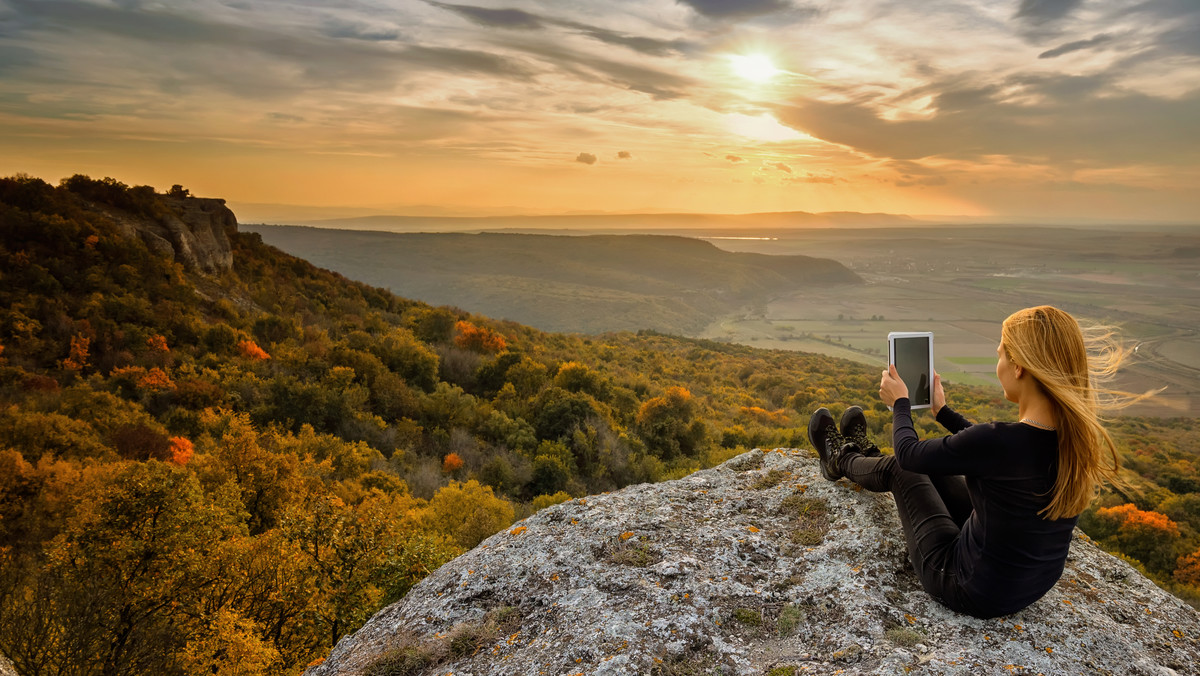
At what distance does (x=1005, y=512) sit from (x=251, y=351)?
30.4 m

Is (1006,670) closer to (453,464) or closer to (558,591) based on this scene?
(558,591)

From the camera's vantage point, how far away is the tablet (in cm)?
448

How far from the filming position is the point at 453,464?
20812 mm

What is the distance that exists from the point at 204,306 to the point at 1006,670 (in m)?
36.4

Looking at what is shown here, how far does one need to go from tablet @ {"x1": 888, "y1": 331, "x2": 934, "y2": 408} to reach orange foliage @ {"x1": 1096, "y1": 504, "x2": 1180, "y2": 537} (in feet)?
84.2

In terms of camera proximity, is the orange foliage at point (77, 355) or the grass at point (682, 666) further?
the orange foliage at point (77, 355)

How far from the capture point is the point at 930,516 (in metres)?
4.02

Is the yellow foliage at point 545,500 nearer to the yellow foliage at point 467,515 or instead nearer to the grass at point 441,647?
the yellow foliage at point 467,515

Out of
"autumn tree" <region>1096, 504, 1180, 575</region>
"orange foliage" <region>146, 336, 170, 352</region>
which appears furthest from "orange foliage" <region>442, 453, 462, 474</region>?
"autumn tree" <region>1096, 504, 1180, 575</region>

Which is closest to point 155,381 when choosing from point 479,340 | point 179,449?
point 179,449

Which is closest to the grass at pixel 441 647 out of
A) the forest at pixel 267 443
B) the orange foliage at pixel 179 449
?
the forest at pixel 267 443

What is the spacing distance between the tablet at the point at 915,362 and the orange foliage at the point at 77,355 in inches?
1152

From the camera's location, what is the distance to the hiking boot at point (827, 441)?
526 centimetres

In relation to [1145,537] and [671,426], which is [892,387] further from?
[1145,537]
